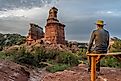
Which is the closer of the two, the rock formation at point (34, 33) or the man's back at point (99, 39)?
the man's back at point (99, 39)

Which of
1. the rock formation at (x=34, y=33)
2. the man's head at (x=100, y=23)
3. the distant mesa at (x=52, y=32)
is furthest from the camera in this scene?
the rock formation at (x=34, y=33)

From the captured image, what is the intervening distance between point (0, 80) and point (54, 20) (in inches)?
2973

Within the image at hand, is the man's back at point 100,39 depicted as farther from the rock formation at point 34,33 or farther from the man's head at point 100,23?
the rock formation at point 34,33

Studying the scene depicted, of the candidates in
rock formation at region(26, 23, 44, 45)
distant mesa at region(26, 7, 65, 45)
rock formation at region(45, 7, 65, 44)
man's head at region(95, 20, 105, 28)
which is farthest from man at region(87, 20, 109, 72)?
rock formation at region(26, 23, 44, 45)

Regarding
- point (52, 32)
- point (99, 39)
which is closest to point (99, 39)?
point (99, 39)

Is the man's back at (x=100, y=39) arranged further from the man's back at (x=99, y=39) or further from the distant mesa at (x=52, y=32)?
the distant mesa at (x=52, y=32)

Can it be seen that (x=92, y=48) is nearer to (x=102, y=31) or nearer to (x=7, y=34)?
(x=102, y=31)

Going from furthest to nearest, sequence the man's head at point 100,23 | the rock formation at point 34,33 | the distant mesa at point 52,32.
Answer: the rock formation at point 34,33 → the distant mesa at point 52,32 → the man's head at point 100,23

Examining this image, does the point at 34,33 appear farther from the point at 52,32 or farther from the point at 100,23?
the point at 100,23

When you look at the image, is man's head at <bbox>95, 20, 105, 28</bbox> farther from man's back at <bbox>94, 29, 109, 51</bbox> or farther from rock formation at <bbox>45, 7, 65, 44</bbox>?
rock formation at <bbox>45, 7, 65, 44</bbox>

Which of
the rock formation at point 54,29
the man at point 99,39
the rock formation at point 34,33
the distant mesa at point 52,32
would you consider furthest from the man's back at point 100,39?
the rock formation at point 34,33

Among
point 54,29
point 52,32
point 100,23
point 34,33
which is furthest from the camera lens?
point 34,33

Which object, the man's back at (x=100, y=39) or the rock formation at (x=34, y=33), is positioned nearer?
the man's back at (x=100, y=39)

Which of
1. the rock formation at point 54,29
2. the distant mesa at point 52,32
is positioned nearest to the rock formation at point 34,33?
the distant mesa at point 52,32
